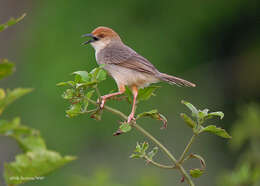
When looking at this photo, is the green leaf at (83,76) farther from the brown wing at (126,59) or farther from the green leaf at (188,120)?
the brown wing at (126,59)

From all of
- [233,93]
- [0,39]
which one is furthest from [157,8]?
[0,39]

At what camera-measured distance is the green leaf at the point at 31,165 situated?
1960 mm

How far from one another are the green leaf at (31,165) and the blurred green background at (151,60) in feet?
24.6

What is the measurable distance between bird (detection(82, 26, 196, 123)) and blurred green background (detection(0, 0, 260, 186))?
4812mm

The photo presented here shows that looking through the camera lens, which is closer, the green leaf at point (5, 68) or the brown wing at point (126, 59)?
the green leaf at point (5, 68)

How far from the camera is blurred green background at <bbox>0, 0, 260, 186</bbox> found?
10.2m

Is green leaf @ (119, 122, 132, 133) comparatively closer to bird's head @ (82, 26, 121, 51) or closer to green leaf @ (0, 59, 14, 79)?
green leaf @ (0, 59, 14, 79)

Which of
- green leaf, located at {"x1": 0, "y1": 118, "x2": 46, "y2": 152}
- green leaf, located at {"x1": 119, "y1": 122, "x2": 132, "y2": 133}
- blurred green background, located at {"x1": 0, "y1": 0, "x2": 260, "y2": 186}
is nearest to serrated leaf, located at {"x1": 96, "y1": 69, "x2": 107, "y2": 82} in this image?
green leaf, located at {"x1": 119, "y1": 122, "x2": 132, "y2": 133}

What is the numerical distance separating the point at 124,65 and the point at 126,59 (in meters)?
0.13

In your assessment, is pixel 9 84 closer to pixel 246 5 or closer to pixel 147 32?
pixel 147 32

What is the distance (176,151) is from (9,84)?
5149 mm

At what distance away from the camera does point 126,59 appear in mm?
4797

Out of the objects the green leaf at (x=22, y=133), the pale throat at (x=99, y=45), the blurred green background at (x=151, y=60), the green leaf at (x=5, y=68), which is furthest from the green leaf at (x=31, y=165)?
the blurred green background at (x=151, y=60)

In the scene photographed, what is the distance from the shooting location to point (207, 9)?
38.3 ft
